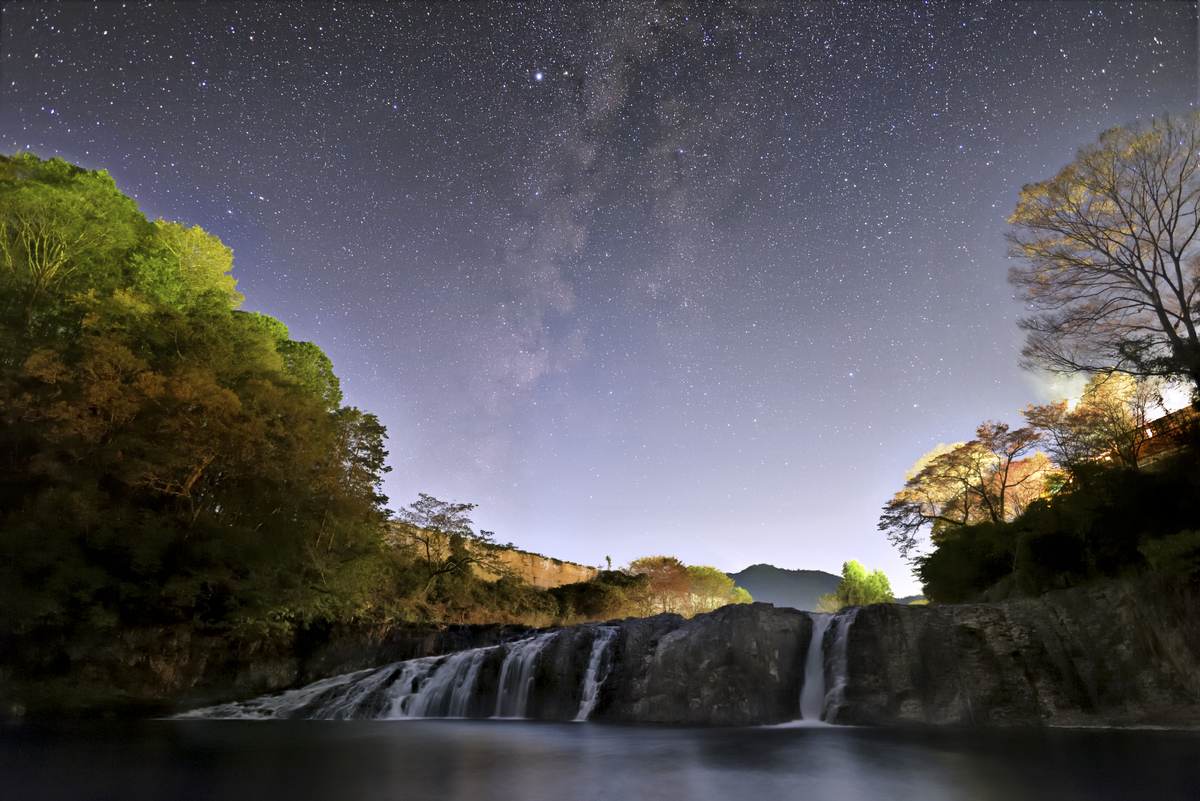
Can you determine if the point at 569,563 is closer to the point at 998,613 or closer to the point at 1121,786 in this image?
the point at 998,613

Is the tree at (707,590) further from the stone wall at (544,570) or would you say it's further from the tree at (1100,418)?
the tree at (1100,418)

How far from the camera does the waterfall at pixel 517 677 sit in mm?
16859

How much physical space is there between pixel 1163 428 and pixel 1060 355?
3.94 metres

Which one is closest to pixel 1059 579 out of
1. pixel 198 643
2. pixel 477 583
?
pixel 198 643

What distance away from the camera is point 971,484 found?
2920 centimetres

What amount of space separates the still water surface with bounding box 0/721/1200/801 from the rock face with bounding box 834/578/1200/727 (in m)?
1.20

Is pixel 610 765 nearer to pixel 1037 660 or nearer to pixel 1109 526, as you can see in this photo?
pixel 1037 660

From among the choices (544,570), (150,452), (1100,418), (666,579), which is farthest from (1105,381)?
(666,579)

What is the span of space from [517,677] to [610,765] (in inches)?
387

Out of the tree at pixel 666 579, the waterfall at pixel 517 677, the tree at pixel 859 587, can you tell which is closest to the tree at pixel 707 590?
the tree at pixel 666 579

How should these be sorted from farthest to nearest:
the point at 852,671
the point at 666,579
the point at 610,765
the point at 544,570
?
the point at 666,579 < the point at 544,570 < the point at 852,671 < the point at 610,765

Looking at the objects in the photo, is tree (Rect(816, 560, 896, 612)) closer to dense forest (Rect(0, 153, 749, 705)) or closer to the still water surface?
dense forest (Rect(0, 153, 749, 705))

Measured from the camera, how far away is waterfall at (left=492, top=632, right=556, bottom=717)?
55.3 ft

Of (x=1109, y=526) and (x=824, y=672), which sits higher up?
(x=1109, y=526)
